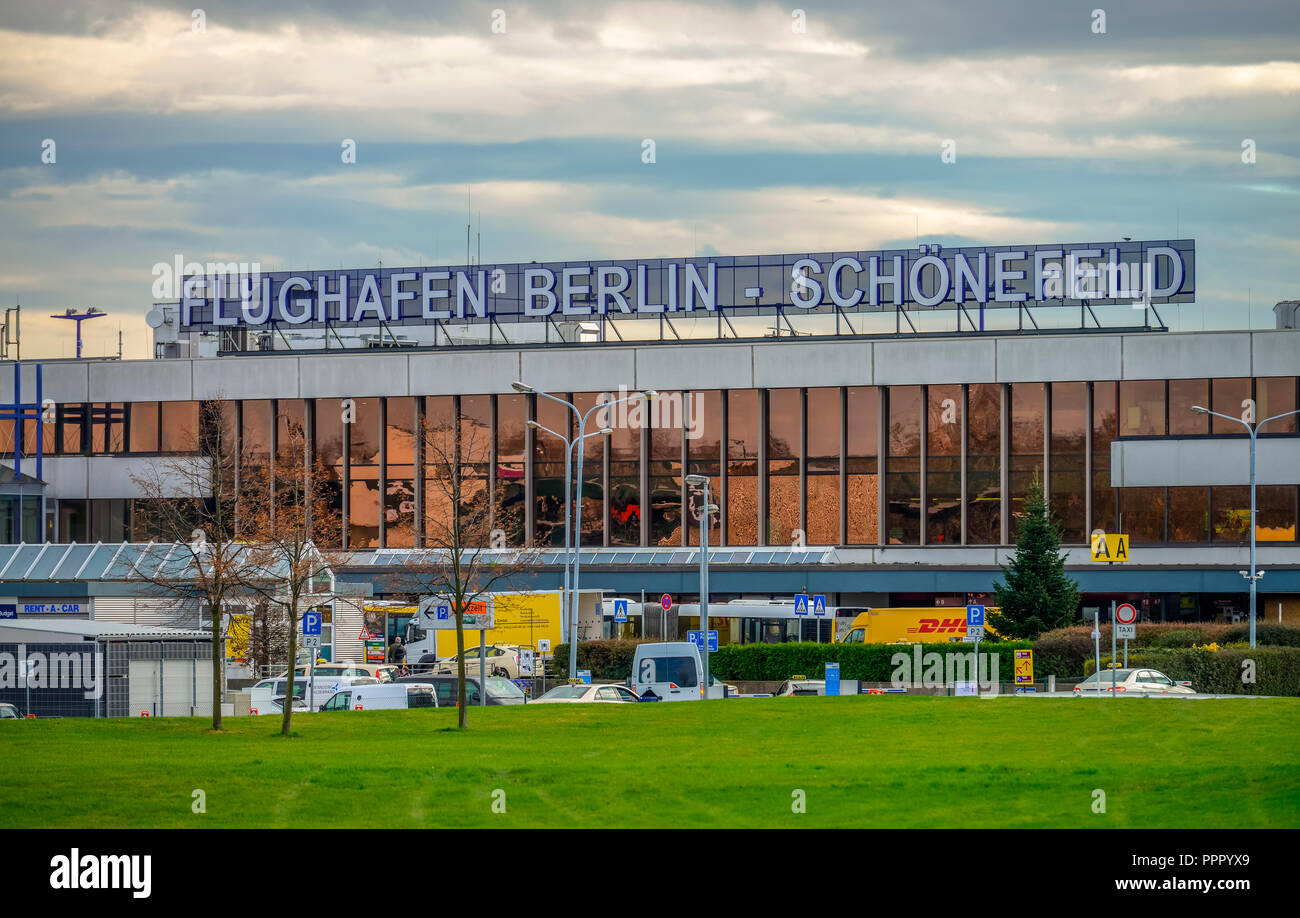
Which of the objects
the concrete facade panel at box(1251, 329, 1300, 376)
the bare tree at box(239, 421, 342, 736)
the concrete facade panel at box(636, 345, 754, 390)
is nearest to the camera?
the bare tree at box(239, 421, 342, 736)

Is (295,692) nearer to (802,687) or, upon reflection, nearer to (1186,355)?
(802,687)

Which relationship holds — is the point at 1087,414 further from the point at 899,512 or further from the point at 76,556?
the point at 76,556

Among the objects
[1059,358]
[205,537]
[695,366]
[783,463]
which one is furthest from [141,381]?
[1059,358]

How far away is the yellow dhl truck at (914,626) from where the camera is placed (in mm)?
53969

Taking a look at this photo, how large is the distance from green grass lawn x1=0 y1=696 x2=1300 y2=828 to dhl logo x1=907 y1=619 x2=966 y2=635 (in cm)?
2338

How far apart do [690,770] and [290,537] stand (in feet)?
66.0

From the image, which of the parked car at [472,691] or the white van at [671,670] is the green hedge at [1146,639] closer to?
the white van at [671,670]

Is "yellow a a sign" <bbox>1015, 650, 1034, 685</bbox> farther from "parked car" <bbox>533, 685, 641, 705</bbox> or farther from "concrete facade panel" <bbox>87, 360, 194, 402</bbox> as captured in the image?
"concrete facade panel" <bbox>87, 360, 194, 402</bbox>

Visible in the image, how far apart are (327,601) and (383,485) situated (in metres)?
24.3

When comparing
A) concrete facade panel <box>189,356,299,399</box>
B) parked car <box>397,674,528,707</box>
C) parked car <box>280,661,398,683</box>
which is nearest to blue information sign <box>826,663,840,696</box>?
parked car <box>397,674,528,707</box>

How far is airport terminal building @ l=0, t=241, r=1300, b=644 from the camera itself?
67062mm

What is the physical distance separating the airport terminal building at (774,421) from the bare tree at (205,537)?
334 cm

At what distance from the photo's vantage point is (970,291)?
230 ft
